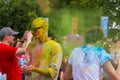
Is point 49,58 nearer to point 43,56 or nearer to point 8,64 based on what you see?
point 43,56

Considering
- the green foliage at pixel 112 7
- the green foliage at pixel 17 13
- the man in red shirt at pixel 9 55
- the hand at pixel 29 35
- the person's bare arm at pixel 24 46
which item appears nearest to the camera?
the person's bare arm at pixel 24 46

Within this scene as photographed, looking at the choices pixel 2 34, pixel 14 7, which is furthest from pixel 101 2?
pixel 2 34

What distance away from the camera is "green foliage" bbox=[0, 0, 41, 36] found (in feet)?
177

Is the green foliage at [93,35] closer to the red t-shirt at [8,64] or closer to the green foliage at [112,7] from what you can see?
the red t-shirt at [8,64]

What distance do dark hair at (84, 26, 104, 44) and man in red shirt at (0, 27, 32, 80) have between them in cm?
142

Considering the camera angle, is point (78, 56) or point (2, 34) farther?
point (2, 34)

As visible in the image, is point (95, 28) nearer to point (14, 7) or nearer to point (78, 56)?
point (78, 56)

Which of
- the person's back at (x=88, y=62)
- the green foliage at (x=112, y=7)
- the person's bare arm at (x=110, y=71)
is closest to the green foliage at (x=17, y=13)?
the green foliage at (x=112, y=7)

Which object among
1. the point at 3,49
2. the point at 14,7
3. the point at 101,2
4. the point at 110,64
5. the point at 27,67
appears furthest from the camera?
the point at 14,7

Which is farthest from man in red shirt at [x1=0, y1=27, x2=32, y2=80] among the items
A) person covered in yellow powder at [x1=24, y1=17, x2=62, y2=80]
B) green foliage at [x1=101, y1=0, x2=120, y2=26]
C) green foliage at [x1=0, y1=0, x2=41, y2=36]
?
green foliage at [x1=0, y1=0, x2=41, y2=36]

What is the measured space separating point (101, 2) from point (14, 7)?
15969 millimetres

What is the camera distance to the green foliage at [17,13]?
177 feet

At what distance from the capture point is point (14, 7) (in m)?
56.2

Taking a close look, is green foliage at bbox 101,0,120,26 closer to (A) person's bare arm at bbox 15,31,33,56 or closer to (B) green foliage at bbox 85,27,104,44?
(A) person's bare arm at bbox 15,31,33,56
